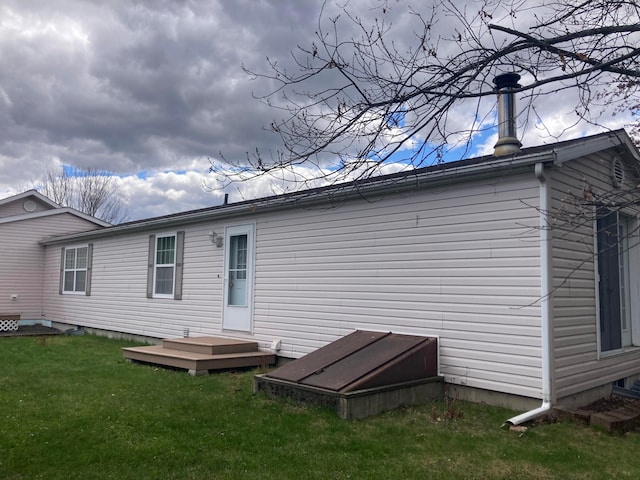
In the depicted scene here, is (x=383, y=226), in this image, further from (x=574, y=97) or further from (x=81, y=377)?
(x=81, y=377)

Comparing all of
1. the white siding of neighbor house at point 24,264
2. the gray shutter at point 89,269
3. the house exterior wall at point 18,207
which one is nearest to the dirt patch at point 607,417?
the gray shutter at point 89,269

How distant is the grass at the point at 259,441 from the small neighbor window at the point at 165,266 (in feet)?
14.3

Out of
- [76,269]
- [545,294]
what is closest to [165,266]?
[76,269]

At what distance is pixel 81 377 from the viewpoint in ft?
24.5

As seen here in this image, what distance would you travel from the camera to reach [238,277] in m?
9.53

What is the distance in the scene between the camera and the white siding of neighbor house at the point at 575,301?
5672mm

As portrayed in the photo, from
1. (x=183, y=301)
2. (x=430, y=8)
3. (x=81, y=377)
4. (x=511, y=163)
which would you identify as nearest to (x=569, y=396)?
(x=511, y=163)

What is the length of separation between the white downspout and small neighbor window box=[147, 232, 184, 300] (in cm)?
732

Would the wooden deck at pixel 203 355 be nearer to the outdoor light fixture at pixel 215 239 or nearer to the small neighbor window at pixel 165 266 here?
the outdoor light fixture at pixel 215 239

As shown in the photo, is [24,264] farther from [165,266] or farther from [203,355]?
[203,355]

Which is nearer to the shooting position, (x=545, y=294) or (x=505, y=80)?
(x=505, y=80)

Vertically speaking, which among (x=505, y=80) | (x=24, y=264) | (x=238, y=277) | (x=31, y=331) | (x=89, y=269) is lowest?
(x=31, y=331)

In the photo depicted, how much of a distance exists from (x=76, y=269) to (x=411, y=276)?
11502 mm

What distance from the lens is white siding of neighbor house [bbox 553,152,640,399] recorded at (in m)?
5.67
